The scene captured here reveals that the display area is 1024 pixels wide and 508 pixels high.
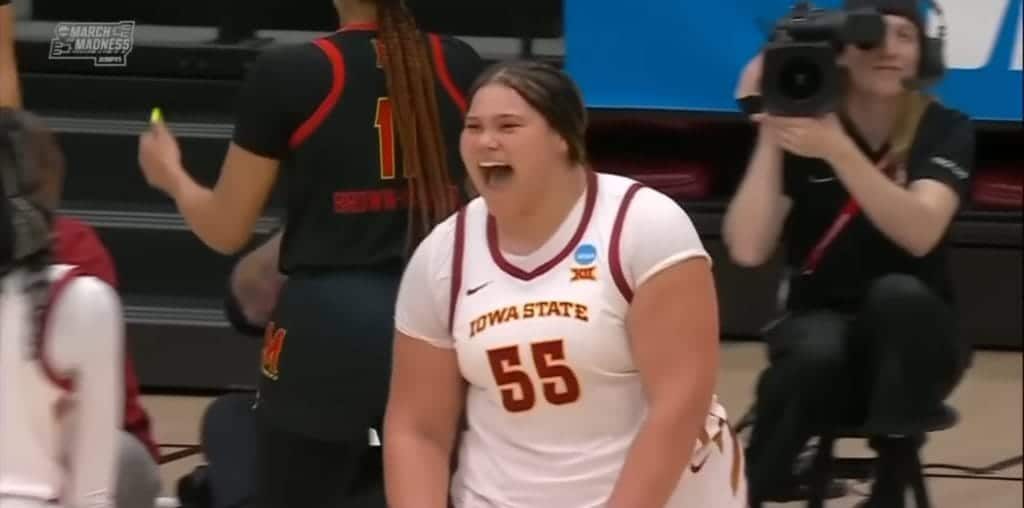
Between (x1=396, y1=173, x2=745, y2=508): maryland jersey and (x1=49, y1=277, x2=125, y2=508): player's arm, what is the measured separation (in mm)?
349

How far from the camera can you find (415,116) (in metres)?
2.34

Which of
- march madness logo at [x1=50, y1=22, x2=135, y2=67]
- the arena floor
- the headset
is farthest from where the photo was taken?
march madness logo at [x1=50, y1=22, x2=135, y2=67]

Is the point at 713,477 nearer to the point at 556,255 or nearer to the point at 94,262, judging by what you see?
the point at 556,255

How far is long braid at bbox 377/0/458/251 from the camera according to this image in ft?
7.67

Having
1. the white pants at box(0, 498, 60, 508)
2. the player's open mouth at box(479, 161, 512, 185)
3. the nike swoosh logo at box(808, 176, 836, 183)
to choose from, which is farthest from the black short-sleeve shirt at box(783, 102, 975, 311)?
the white pants at box(0, 498, 60, 508)

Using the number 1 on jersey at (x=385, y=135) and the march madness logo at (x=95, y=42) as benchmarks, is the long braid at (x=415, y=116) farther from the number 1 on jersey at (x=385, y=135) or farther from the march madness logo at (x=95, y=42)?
the march madness logo at (x=95, y=42)

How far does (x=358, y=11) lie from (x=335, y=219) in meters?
0.30

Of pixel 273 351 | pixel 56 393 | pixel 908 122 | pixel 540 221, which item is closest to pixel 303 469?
pixel 273 351

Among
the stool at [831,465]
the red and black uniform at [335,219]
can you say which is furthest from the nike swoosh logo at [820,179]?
the red and black uniform at [335,219]

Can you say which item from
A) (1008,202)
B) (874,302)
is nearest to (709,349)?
(874,302)

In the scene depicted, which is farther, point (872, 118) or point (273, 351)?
point (872, 118)

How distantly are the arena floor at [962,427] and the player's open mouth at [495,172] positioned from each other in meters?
1.15

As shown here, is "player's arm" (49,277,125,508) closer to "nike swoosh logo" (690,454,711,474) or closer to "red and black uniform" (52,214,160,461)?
"red and black uniform" (52,214,160,461)

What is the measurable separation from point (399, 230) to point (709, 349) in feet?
1.97
